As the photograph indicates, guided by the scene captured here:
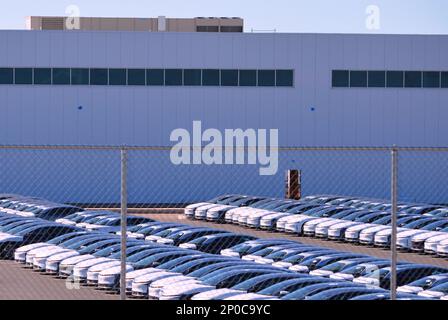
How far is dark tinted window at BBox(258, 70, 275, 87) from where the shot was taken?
5712cm

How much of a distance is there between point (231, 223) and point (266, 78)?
12363mm

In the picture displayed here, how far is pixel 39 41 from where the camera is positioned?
182 feet

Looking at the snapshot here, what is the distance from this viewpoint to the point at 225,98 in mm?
57000

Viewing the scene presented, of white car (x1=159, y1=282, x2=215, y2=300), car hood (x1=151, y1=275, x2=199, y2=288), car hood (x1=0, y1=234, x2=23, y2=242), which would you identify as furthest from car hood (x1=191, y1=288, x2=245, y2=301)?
car hood (x1=0, y1=234, x2=23, y2=242)

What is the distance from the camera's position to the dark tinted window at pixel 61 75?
5588cm

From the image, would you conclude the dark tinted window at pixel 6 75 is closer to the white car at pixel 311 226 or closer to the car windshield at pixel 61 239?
the white car at pixel 311 226


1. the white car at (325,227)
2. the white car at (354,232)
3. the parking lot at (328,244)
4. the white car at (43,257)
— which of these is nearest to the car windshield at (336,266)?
the parking lot at (328,244)

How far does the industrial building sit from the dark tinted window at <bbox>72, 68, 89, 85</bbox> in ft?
0.16

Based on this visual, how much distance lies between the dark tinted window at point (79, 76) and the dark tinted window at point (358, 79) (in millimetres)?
13197

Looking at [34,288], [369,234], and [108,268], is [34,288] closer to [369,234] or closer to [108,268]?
[108,268]
